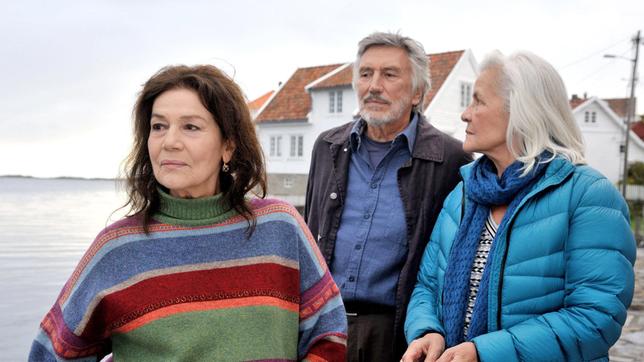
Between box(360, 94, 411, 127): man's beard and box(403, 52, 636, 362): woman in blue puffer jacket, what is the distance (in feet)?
2.24

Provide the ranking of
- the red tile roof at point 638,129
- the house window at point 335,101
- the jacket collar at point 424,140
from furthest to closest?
1. the red tile roof at point 638,129
2. the house window at point 335,101
3. the jacket collar at point 424,140

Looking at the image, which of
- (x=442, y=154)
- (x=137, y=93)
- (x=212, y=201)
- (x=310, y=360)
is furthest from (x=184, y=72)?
(x=442, y=154)

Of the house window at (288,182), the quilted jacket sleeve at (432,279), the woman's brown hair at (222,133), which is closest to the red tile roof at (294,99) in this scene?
the house window at (288,182)

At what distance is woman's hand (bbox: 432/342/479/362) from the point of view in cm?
240

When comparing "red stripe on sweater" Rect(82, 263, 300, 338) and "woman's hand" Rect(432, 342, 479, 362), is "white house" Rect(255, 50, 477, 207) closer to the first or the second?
"woman's hand" Rect(432, 342, 479, 362)

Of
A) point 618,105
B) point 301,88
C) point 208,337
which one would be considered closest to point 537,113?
point 208,337

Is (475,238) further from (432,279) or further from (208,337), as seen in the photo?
(208,337)

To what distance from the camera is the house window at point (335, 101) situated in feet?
117

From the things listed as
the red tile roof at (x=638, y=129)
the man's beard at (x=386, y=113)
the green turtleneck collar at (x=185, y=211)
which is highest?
the man's beard at (x=386, y=113)

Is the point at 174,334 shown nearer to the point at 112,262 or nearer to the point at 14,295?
the point at 112,262

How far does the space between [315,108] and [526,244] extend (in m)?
34.4

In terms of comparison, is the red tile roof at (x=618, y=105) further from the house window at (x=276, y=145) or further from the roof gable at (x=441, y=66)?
the house window at (x=276, y=145)

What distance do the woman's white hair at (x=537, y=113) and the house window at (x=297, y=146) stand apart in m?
34.7

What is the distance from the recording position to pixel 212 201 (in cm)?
216
